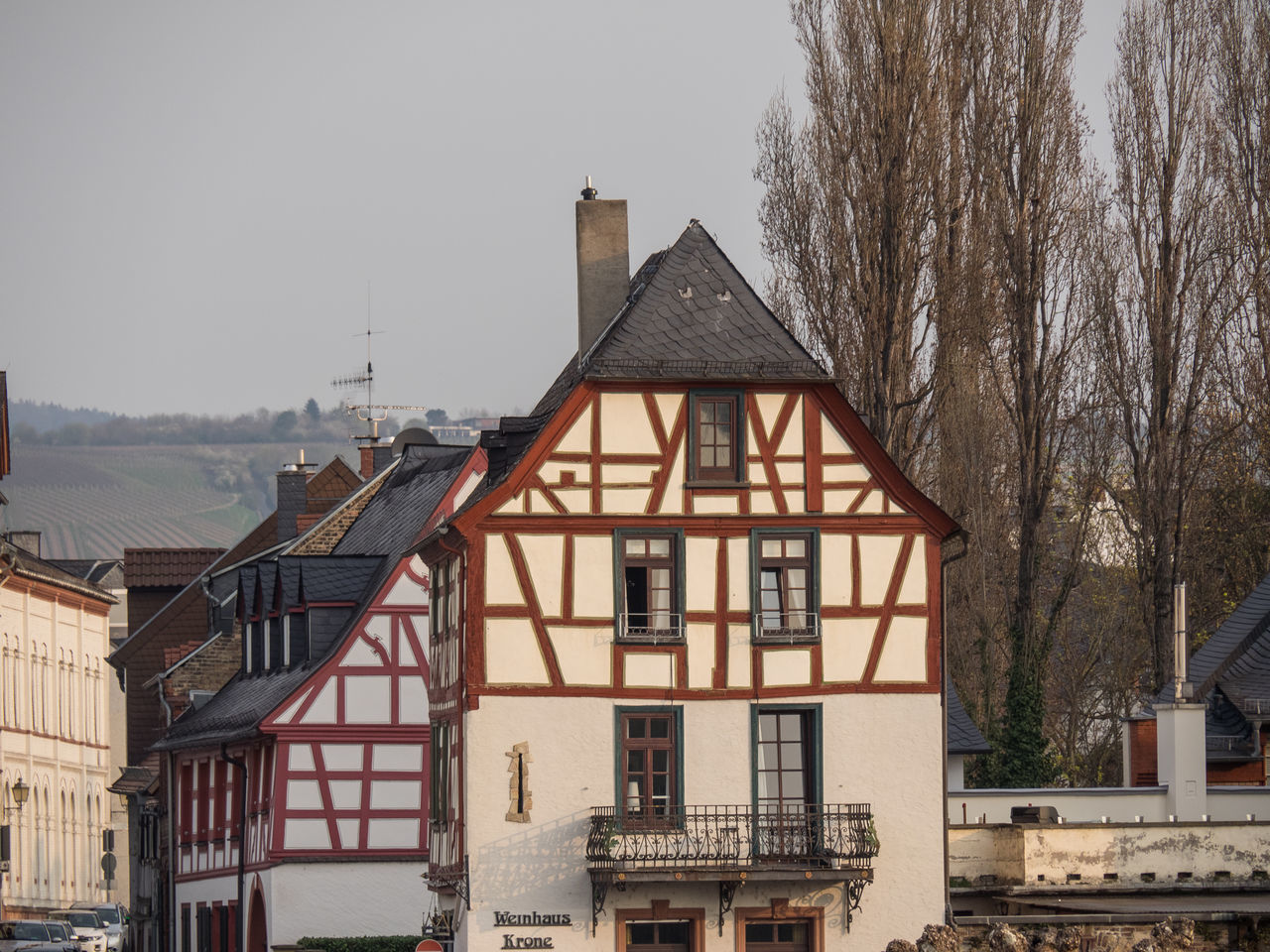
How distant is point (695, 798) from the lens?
35.3m

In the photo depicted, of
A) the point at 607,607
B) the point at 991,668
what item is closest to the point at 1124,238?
the point at 991,668

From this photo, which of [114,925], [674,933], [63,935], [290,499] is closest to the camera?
[674,933]

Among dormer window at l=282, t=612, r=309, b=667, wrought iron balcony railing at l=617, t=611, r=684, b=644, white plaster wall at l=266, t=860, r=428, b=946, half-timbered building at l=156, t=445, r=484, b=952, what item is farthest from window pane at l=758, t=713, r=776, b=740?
dormer window at l=282, t=612, r=309, b=667

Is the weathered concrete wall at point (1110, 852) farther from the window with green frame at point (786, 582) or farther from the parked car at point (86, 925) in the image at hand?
the parked car at point (86, 925)

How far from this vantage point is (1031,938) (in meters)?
31.0

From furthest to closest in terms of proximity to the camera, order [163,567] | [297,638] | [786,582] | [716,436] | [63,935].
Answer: [163,567]
[63,935]
[297,638]
[716,436]
[786,582]

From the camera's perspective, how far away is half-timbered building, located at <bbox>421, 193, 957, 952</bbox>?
34.8 metres

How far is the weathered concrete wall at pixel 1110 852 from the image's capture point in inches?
1548

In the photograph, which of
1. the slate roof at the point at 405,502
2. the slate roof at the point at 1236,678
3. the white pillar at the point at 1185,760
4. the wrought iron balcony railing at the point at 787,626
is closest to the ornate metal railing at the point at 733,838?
the wrought iron balcony railing at the point at 787,626

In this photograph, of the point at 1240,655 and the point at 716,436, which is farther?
the point at 1240,655

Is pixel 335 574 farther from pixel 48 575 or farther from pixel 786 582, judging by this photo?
pixel 48 575

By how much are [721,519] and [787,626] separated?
1.78m

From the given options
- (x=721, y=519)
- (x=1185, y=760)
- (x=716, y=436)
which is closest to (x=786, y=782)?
(x=721, y=519)

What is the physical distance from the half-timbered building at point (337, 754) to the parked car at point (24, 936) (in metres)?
3.85
